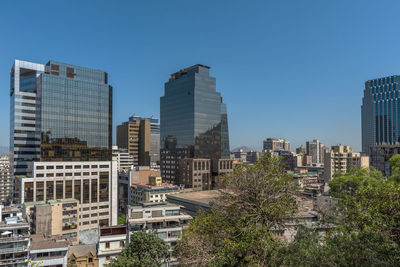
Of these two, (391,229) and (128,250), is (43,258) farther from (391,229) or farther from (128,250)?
(391,229)

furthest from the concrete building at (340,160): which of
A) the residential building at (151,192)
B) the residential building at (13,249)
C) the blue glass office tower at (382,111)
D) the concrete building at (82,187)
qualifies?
the residential building at (13,249)

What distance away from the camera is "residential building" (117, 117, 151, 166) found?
552 feet

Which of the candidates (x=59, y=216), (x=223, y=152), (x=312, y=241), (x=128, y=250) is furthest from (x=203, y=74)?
(x=312, y=241)

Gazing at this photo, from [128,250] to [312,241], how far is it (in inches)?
802

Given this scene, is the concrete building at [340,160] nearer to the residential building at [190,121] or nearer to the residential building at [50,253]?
the residential building at [190,121]

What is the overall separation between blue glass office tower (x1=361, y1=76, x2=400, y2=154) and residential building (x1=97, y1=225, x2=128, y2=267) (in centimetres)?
18060

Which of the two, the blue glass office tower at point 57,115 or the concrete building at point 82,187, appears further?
the blue glass office tower at point 57,115

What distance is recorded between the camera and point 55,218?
177ft

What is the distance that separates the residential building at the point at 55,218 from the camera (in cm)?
4919

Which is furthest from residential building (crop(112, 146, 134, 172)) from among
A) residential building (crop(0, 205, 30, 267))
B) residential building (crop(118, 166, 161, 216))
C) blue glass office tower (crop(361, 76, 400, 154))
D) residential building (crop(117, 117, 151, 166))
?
blue glass office tower (crop(361, 76, 400, 154))

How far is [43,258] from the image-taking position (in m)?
32.4

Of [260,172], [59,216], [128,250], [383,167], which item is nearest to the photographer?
[260,172]

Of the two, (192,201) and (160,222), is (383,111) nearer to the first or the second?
(192,201)

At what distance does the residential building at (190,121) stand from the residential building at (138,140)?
125 feet
